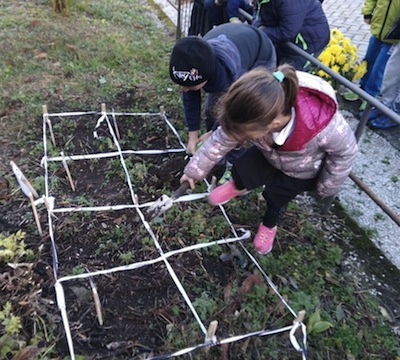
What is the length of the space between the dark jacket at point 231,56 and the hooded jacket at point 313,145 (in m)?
0.40

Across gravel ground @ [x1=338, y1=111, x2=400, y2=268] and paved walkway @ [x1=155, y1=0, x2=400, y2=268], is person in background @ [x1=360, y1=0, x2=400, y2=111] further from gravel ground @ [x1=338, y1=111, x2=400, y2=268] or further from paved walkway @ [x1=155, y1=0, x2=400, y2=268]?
gravel ground @ [x1=338, y1=111, x2=400, y2=268]

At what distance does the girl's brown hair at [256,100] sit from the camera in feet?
4.99

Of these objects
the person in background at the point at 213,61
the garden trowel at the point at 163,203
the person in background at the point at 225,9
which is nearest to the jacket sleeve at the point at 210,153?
the garden trowel at the point at 163,203

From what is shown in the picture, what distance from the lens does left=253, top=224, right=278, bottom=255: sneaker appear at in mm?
2326

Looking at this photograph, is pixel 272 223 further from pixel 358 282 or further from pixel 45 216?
pixel 45 216

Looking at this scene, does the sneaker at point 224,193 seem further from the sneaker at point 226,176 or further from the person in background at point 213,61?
the person in background at point 213,61

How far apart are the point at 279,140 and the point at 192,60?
658 mm

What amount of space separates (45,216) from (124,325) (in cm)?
89

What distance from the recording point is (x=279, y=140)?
179cm

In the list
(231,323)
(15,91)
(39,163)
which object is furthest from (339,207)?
(15,91)

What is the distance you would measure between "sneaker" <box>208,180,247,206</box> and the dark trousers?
14 cm

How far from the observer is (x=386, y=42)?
3504 millimetres

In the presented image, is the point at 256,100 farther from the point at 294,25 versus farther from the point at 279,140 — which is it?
the point at 294,25

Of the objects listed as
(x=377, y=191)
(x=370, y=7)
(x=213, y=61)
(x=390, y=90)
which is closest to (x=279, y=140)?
(x=213, y=61)
